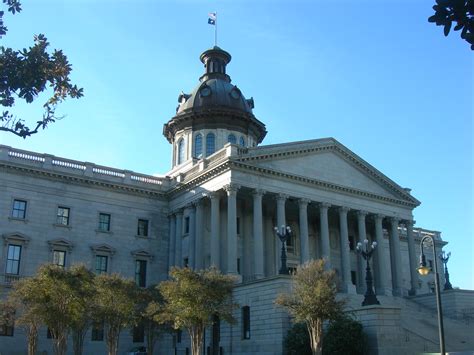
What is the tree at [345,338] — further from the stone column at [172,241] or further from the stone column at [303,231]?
the stone column at [172,241]

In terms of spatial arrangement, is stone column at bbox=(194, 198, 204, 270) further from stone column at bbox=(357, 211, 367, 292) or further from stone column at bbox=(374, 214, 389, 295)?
stone column at bbox=(374, 214, 389, 295)

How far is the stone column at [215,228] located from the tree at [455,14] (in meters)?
36.4

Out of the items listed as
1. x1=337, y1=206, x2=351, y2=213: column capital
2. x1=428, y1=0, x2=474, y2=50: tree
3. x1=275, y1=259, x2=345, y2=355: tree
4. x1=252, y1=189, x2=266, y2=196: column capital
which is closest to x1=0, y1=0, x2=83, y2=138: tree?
x1=428, y1=0, x2=474, y2=50: tree

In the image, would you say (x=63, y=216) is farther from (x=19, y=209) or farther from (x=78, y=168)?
(x=78, y=168)

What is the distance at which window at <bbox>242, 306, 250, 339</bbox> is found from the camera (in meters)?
37.2

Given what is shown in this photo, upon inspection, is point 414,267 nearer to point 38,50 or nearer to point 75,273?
point 75,273

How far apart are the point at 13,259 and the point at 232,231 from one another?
16308 mm

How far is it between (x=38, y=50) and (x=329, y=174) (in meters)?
39.2

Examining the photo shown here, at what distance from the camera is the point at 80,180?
155 ft

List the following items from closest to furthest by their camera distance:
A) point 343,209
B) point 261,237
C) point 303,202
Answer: point 261,237 → point 303,202 → point 343,209

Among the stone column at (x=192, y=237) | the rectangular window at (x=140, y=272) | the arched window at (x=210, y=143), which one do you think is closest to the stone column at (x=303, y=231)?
the stone column at (x=192, y=237)

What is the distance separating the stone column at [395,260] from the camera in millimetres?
51531

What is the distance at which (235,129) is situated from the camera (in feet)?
197

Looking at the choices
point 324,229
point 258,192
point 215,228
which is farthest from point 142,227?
point 324,229
